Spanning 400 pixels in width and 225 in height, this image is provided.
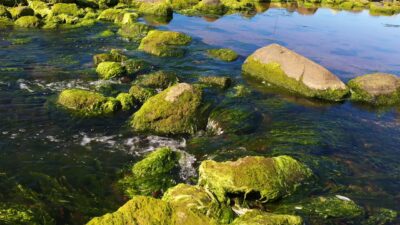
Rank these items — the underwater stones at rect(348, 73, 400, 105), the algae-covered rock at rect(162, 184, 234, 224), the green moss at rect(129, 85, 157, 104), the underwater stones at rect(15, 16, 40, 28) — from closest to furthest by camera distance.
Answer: the algae-covered rock at rect(162, 184, 234, 224), the green moss at rect(129, 85, 157, 104), the underwater stones at rect(348, 73, 400, 105), the underwater stones at rect(15, 16, 40, 28)

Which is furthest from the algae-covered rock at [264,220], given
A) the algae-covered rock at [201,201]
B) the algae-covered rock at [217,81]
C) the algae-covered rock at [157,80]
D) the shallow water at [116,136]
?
the algae-covered rock at [217,81]

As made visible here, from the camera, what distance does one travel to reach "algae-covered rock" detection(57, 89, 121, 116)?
13.5 m

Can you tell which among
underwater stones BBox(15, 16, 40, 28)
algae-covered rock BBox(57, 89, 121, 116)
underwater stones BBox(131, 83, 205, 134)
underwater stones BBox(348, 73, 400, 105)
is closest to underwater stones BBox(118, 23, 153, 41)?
Answer: underwater stones BBox(15, 16, 40, 28)

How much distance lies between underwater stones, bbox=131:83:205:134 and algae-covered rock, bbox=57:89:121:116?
1.28m

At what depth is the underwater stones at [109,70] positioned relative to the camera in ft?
55.7

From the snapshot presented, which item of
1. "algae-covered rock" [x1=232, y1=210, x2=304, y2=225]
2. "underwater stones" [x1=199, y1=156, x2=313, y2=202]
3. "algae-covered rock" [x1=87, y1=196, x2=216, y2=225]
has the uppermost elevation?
"algae-covered rock" [x1=87, y1=196, x2=216, y2=225]

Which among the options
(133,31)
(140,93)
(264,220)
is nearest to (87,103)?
(140,93)

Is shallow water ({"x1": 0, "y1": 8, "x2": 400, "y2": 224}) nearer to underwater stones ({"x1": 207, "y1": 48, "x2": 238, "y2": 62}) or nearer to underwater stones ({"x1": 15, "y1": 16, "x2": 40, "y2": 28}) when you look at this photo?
underwater stones ({"x1": 207, "y1": 48, "x2": 238, "y2": 62})

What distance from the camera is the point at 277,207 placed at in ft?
30.7

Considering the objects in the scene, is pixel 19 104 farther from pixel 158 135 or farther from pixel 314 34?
pixel 314 34

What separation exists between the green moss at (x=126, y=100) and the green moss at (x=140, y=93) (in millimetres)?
282

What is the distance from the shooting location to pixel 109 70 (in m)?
17.0

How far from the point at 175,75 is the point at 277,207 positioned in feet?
31.8

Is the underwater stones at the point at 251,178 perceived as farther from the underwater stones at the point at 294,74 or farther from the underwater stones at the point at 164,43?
the underwater stones at the point at 164,43
